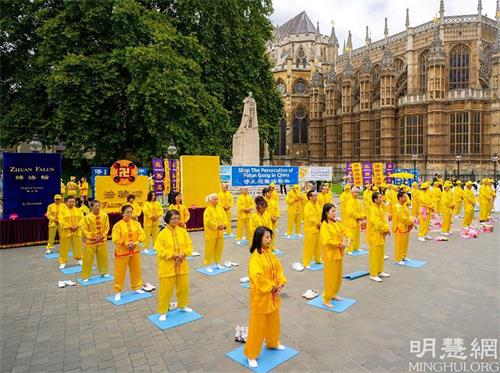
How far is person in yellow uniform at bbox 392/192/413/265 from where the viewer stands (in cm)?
848

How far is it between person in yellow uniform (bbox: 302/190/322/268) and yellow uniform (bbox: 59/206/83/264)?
5658mm

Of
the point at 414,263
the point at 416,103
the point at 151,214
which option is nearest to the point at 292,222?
the point at 414,263

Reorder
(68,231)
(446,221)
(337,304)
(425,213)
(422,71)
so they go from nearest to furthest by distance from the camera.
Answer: (337,304) → (68,231) → (425,213) → (446,221) → (422,71)

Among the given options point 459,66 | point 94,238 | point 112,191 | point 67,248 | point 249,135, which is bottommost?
point 67,248

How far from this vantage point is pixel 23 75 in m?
17.6

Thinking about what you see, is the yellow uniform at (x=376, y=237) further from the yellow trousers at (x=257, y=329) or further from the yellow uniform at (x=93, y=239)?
the yellow uniform at (x=93, y=239)

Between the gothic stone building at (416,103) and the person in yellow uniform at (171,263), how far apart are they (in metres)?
27.1

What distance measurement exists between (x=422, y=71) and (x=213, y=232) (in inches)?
1612

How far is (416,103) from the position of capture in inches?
1480

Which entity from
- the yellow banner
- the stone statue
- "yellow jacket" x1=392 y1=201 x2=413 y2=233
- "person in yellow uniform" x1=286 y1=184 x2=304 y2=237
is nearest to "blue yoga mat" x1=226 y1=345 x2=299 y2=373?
"yellow jacket" x1=392 y1=201 x2=413 y2=233

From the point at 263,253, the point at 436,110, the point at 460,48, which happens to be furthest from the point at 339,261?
the point at 460,48

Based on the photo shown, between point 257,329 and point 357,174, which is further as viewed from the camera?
point 357,174

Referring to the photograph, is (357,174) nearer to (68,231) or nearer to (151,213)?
(151,213)

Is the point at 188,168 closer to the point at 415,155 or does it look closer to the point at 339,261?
the point at 339,261
